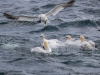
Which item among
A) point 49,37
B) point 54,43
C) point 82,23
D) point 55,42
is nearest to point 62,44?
point 55,42

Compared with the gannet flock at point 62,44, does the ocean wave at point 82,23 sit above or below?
below

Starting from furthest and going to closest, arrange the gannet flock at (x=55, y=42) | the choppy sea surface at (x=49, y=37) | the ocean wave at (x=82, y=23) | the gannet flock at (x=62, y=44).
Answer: the ocean wave at (x=82, y=23), the gannet flock at (x=55, y=42), the gannet flock at (x=62, y=44), the choppy sea surface at (x=49, y=37)

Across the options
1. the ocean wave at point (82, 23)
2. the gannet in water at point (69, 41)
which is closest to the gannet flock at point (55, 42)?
the gannet in water at point (69, 41)

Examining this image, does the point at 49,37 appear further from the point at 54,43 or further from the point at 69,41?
the point at 54,43

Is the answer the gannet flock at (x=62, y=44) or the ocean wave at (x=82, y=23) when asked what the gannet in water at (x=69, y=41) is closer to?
the gannet flock at (x=62, y=44)

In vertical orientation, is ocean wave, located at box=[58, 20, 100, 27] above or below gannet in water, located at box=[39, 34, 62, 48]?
below

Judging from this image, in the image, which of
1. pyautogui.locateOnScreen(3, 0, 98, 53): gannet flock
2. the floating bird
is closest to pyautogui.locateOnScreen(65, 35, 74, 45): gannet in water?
pyautogui.locateOnScreen(3, 0, 98, 53): gannet flock

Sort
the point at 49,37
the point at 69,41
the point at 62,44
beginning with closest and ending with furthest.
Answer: the point at 62,44, the point at 69,41, the point at 49,37

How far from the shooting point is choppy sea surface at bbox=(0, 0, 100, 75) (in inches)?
664

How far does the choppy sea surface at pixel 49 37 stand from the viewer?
664 inches

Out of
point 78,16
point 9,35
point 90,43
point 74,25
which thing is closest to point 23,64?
point 90,43

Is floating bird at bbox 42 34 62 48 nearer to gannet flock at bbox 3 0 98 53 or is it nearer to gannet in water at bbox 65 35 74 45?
gannet flock at bbox 3 0 98 53

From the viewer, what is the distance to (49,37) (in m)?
22.7

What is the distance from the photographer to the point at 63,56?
18375mm
